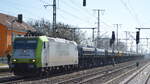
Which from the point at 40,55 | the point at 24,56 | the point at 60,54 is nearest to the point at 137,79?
the point at 60,54

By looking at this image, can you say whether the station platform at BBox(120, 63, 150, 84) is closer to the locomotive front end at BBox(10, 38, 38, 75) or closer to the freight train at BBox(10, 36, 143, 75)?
the freight train at BBox(10, 36, 143, 75)

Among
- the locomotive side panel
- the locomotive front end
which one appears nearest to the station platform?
the locomotive side panel

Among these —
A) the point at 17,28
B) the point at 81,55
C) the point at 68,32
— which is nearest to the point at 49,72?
the point at 81,55

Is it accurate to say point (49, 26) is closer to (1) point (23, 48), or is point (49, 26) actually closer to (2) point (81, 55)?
(2) point (81, 55)

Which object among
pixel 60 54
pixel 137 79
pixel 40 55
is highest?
pixel 40 55

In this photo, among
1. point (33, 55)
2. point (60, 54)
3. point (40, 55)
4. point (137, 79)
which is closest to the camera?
point (33, 55)

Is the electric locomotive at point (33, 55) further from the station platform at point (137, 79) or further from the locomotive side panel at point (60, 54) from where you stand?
the station platform at point (137, 79)

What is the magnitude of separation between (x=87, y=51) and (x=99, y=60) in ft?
37.9

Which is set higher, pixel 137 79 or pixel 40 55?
pixel 40 55

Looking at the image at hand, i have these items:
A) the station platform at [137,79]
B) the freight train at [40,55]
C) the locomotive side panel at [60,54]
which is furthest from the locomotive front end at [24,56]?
the station platform at [137,79]

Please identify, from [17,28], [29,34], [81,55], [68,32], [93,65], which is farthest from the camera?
[68,32]

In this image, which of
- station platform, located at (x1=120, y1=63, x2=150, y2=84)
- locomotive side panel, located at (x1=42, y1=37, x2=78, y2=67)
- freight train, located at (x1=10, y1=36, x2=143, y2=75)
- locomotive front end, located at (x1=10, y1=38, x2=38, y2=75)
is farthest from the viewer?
locomotive side panel, located at (x1=42, y1=37, x2=78, y2=67)

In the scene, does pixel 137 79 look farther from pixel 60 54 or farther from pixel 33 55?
pixel 33 55

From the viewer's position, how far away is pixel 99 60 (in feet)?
192
